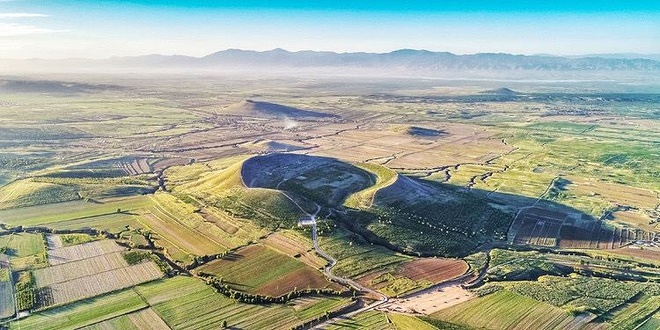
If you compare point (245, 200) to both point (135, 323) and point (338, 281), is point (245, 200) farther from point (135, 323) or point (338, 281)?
point (135, 323)

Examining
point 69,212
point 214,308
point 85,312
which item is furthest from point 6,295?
point 69,212

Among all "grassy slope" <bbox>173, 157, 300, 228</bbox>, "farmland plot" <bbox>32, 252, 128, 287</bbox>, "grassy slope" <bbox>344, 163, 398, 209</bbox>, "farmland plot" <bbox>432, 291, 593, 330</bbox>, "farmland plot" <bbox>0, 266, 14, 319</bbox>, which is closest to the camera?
"farmland plot" <bbox>432, 291, 593, 330</bbox>

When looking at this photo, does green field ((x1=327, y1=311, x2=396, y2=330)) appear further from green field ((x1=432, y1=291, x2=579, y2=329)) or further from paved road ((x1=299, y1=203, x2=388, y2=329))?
green field ((x1=432, y1=291, x2=579, y2=329))

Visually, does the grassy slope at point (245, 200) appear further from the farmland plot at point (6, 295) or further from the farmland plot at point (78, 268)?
the farmland plot at point (6, 295)

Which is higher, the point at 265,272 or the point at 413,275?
the point at 265,272

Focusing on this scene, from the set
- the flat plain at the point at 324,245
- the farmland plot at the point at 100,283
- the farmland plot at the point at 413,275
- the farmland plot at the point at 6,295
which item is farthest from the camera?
the farmland plot at the point at 413,275

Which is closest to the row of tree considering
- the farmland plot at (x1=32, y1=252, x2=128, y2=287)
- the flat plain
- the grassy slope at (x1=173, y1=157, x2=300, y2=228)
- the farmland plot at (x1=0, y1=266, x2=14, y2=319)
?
the flat plain

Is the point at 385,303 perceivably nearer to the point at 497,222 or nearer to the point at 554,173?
the point at 497,222

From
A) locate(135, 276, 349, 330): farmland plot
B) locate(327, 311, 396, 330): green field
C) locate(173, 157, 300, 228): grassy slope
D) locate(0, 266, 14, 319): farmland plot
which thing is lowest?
locate(327, 311, 396, 330): green field

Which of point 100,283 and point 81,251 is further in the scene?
point 81,251

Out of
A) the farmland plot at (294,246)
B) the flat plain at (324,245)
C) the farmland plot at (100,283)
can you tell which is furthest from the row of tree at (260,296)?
the farmland plot at (100,283)

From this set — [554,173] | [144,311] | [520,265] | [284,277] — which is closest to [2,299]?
[144,311]
